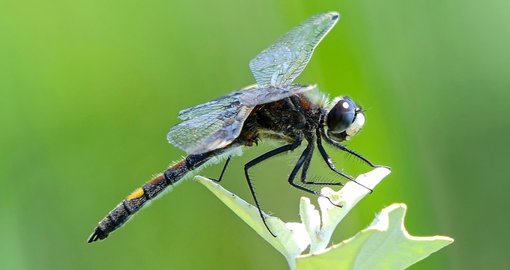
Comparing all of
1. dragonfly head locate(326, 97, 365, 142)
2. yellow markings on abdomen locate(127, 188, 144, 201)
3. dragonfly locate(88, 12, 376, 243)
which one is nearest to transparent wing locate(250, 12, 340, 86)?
dragonfly locate(88, 12, 376, 243)

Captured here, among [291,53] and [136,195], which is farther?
[291,53]

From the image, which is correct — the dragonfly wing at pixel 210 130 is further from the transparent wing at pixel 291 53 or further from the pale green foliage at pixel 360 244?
the pale green foliage at pixel 360 244

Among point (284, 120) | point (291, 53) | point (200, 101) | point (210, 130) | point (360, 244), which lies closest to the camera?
point (360, 244)

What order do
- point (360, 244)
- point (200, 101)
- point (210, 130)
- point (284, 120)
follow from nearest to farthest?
point (360, 244) → point (210, 130) → point (284, 120) → point (200, 101)

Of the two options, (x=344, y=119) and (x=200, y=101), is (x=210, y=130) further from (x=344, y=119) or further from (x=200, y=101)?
(x=200, y=101)

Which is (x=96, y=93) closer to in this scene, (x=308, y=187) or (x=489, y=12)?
(x=308, y=187)

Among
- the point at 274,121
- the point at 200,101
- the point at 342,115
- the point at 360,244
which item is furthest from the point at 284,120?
the point at 360,244

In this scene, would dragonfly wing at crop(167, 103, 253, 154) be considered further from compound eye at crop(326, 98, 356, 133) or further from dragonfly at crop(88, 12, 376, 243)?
compound eye at crop(326, 98, 356, 133)

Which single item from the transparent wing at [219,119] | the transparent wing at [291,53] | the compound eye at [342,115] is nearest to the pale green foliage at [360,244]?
the transparent wing at [219,119]
